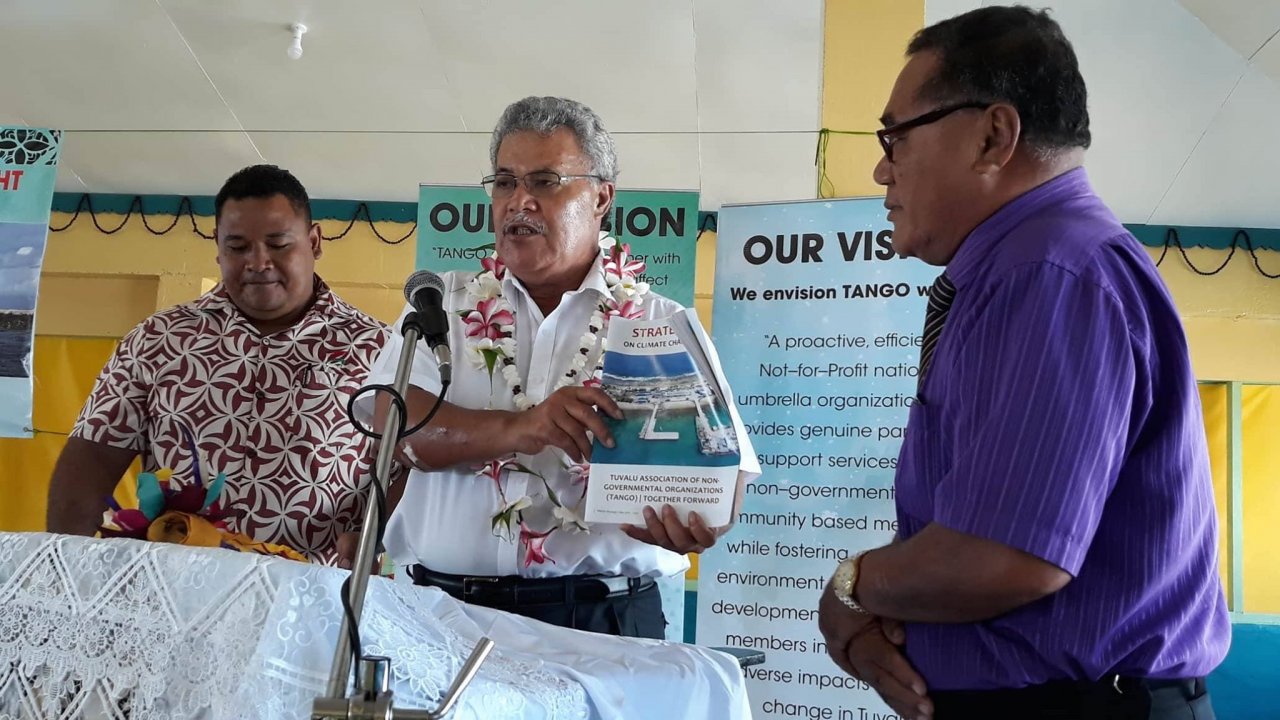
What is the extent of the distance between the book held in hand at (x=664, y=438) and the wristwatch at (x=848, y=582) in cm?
42

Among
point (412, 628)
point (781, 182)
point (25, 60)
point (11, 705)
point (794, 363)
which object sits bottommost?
point (11, 705)

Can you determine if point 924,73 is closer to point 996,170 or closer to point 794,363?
point 996,170

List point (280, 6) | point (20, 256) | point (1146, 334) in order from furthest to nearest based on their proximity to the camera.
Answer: point (280, 6) → point (20, 256) → point (1146, 334)

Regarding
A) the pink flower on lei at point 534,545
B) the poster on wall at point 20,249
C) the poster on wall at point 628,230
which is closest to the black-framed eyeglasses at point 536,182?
the pink flower on lei at point 534,545

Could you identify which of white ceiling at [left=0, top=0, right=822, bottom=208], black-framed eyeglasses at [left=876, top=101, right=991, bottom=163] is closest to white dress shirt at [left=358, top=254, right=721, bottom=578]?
black-framed eyeglasses at [left=876, top=101, right=991, bottom=163]

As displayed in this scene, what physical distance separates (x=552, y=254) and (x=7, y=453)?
26.8 ft

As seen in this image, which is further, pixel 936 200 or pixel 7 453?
pixel 7 453

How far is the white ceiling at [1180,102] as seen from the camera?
5.57 meters

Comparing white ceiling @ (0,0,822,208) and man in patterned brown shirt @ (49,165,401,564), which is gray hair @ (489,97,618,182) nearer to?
man in patterned brown shirt @ (49,165,401,564)

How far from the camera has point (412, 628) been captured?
1.40 m

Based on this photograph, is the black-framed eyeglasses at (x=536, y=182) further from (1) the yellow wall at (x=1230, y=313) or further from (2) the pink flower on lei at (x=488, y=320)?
(1) the yellow wall at (x=1230, y=313)

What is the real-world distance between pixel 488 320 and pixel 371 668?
4.42 ft

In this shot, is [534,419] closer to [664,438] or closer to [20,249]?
[664,438]

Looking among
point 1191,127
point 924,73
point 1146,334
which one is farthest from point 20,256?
point 1191,127
